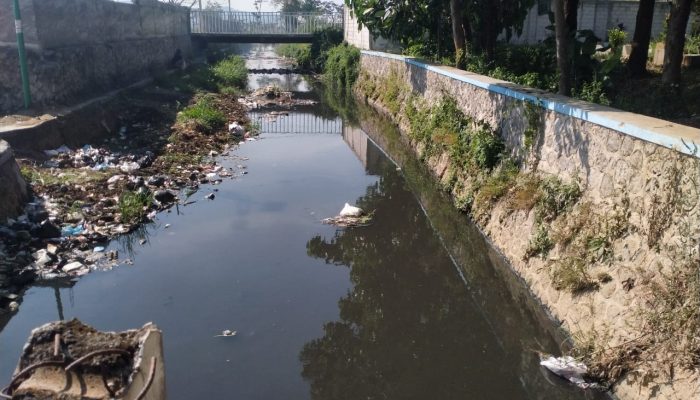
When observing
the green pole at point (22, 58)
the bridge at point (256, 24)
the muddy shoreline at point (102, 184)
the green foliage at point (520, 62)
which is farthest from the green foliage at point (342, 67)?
the green pole at point (22, 58)

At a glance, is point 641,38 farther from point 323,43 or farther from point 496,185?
point 323,43

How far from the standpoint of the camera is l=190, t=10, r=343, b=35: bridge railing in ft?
115

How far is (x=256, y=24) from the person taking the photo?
36.3m

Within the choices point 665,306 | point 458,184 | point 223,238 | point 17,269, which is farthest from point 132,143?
point 665,306

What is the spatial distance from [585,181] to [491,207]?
200 centimetres

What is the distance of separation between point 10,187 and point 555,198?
7005 millimetres

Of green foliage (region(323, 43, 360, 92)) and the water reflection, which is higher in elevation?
green foliage (region(323, 43, 360, 92))

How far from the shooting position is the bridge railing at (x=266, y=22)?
34938 mm

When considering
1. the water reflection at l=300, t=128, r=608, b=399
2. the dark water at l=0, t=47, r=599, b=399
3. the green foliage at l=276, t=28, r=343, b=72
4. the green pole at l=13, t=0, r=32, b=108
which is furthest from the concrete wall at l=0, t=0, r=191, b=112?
the green foliage at l=276, t=28, r=343, b=72

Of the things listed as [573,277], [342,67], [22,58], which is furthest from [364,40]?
[573,277]

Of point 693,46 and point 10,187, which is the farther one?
point 693,46

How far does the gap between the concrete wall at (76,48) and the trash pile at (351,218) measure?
7.08 m

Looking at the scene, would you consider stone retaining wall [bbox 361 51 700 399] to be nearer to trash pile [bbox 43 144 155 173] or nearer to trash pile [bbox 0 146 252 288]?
trash pile [bbox 0 146 252 288]

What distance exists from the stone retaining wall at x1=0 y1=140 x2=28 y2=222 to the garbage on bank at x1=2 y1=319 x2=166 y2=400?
495 cm
